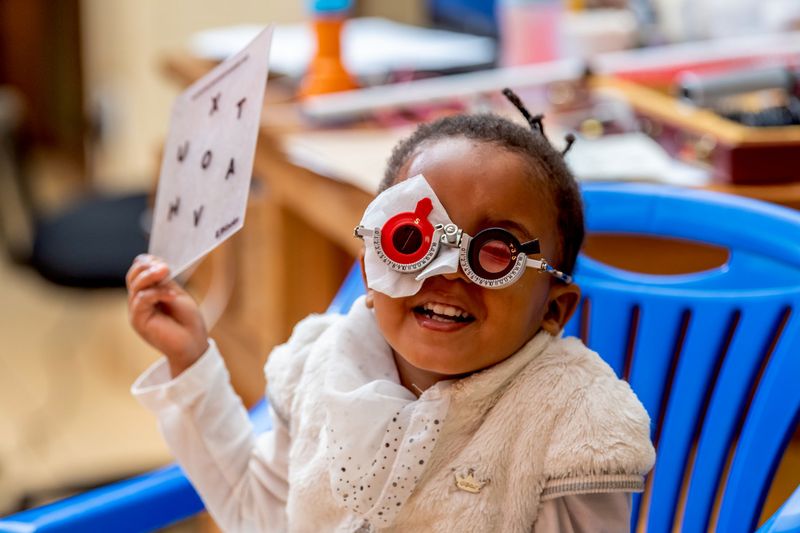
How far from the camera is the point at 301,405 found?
896 millimetres

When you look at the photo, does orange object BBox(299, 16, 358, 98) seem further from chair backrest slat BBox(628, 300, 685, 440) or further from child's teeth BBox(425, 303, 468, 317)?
child's teeth BBox(425, 303, 468, 317)

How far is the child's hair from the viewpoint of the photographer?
0.78 metres

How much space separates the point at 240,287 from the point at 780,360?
54.0 inches

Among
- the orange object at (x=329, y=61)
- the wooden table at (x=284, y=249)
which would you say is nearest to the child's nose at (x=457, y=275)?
the wooden table at (x=284, y=249)

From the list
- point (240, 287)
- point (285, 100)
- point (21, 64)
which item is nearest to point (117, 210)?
point (240, 287)

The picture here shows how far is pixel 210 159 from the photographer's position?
35.4 inches

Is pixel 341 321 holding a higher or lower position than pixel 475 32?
higher

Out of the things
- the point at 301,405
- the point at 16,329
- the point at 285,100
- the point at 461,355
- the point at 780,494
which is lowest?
the point at 16,329

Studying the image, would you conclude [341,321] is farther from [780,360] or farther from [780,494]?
[780,494]

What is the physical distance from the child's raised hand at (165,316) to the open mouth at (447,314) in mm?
251

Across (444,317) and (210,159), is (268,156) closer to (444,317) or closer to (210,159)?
(210,159)

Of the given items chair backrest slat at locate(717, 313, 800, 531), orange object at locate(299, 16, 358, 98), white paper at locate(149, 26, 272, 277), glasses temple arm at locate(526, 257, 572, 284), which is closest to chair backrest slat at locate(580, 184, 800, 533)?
chair backrest slat at locate(717, 313, 800, 531)

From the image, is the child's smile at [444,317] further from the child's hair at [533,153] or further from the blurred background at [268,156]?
the blurred background at [268,156]

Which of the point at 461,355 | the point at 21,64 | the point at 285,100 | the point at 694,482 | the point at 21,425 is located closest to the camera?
the point at 461,355
